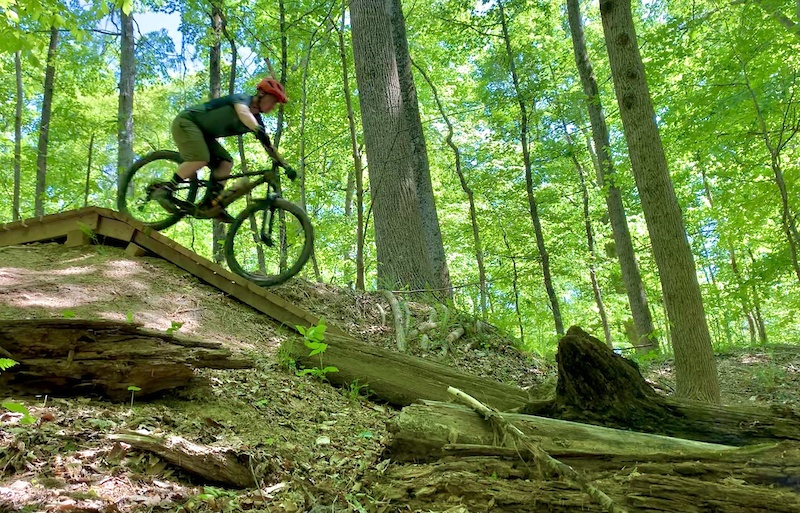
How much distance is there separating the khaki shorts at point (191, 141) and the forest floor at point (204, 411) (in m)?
1.34

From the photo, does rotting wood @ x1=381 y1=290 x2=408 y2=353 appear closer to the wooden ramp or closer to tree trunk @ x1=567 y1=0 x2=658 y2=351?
the wooden ramp

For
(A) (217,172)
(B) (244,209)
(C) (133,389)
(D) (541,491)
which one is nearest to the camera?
(D) (541,491)

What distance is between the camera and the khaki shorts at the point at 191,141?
18.1ft

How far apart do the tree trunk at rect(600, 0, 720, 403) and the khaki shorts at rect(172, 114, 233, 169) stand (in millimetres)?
4576

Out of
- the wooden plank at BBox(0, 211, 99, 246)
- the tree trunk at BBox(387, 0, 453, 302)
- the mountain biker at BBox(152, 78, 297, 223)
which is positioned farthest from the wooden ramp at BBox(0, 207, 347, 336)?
the tree trunk at BBox(387, 0, 453, 302)

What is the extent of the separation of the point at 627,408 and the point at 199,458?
2.64m

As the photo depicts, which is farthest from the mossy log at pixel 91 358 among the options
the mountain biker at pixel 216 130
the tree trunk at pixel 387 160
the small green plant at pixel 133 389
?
the tree trunk at pixel 387 160

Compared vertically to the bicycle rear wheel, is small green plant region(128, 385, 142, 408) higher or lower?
lower

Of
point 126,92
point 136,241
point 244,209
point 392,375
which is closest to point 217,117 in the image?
point 244,209

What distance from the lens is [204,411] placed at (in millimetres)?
3342

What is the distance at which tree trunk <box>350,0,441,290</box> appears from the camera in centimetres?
777

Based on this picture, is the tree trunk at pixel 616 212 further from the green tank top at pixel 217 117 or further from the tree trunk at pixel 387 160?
the green tank top at pixel 217 117

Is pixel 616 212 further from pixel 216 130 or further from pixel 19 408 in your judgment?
pixel 19 408

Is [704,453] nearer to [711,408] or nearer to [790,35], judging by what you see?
[711,408]
